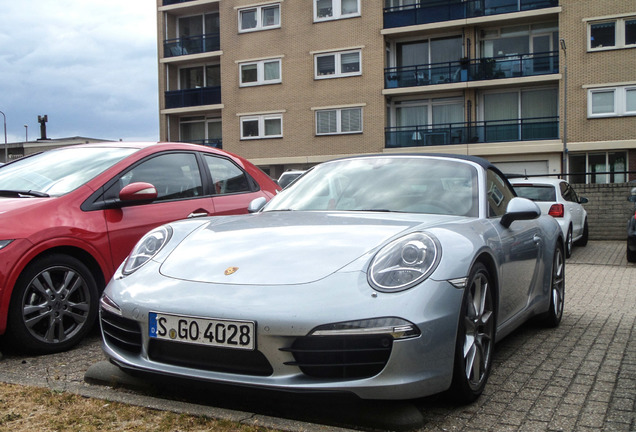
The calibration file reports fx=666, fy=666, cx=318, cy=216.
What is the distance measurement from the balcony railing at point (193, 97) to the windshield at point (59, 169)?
2959cm

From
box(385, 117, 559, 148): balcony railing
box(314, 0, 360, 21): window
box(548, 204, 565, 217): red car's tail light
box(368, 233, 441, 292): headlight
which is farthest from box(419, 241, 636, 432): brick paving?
box(314, 0, 360, 21): window

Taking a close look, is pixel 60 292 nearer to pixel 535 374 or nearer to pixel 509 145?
pixel 535 374

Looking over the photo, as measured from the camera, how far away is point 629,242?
11922 mm

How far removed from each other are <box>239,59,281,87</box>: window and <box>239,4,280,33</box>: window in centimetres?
173

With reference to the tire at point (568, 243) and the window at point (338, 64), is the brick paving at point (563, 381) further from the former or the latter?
the window at point (338, 64)

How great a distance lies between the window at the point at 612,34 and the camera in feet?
87.6

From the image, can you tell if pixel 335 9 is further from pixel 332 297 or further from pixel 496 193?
pixel 332 297

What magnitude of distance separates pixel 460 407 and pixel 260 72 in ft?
102

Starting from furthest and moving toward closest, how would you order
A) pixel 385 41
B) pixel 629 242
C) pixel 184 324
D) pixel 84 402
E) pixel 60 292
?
1. pixel 385 41
2. pixel 629 242
3. pixel 60 292
4. pixel 84 402
5. pixel 184 324

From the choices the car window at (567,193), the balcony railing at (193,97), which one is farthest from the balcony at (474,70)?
the car window at (567,193)

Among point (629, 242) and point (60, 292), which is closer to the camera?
point (60, 292)

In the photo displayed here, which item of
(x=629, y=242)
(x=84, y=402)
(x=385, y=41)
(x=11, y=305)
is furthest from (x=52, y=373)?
(x=385, y=41)

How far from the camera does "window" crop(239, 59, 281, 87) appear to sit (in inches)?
1288

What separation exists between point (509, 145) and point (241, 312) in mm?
27291
